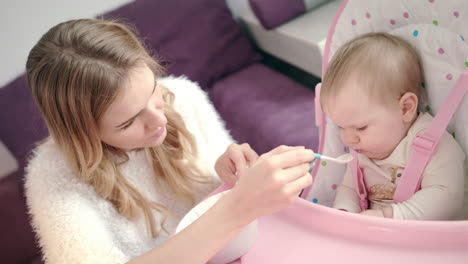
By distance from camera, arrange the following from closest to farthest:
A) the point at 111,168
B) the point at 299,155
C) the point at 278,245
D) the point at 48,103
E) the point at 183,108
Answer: the point at 299,155 → the point at 278,245 → the point at 48,103 → the point at 111,168 → the point at 183,108

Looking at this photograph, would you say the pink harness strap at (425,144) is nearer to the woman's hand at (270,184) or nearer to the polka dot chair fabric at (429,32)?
the polka dot chair fabric at (429,32)

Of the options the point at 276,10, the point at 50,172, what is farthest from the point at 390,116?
the point at 276,10

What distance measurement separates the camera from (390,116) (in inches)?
31.9

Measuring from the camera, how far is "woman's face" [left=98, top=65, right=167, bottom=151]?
0.82 meters

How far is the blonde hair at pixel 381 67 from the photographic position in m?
0.79

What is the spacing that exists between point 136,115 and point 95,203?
25cm

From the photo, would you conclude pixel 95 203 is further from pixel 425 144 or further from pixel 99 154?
pixel 425 144

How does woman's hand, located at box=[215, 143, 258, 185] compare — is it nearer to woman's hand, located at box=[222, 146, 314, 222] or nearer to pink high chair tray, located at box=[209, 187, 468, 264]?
pink high chair tray, located at box=[209, 187, 468, 264]

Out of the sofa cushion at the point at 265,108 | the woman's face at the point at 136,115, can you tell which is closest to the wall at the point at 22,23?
the sofa cushion at the point at 265,108

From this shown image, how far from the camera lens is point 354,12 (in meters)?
0.88

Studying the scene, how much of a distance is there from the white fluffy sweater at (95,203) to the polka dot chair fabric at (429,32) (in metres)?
0.40

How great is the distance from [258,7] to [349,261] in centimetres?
131

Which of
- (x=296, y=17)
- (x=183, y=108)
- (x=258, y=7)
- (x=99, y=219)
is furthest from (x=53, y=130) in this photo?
(x=296, y=17)

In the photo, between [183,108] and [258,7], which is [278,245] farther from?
[258,7]
